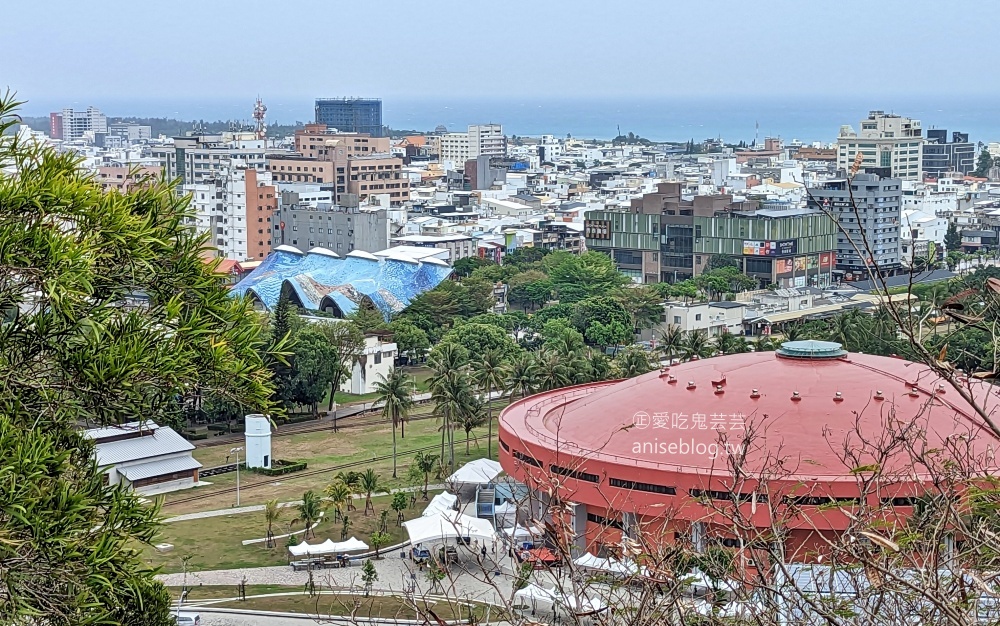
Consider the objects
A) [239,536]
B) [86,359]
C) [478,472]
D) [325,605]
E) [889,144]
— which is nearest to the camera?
[86,359]

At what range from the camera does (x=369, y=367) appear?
5981 centimetres

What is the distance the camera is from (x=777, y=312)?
7444 cm

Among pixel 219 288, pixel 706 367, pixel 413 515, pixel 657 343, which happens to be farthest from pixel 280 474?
pixel 219 288

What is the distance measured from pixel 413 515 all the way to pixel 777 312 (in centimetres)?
4009

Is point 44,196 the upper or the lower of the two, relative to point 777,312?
upper

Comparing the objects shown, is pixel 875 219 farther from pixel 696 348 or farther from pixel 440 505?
pixel 440 505

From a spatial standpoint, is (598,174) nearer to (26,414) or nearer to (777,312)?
(777,312)

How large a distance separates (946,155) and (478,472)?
13644 cm

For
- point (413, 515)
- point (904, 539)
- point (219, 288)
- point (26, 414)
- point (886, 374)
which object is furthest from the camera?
point (413, 515)

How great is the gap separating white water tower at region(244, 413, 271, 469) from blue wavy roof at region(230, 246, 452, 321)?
87.8 feet

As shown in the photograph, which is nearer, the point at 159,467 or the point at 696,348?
the point at 159,467

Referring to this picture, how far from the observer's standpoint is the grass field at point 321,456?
41281 mm

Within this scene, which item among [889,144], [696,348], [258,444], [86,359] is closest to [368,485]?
[258,444]

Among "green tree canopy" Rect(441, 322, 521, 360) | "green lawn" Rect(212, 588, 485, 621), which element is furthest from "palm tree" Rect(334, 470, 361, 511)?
"green tree canopy" Rect(441, 322, 521, 360)
